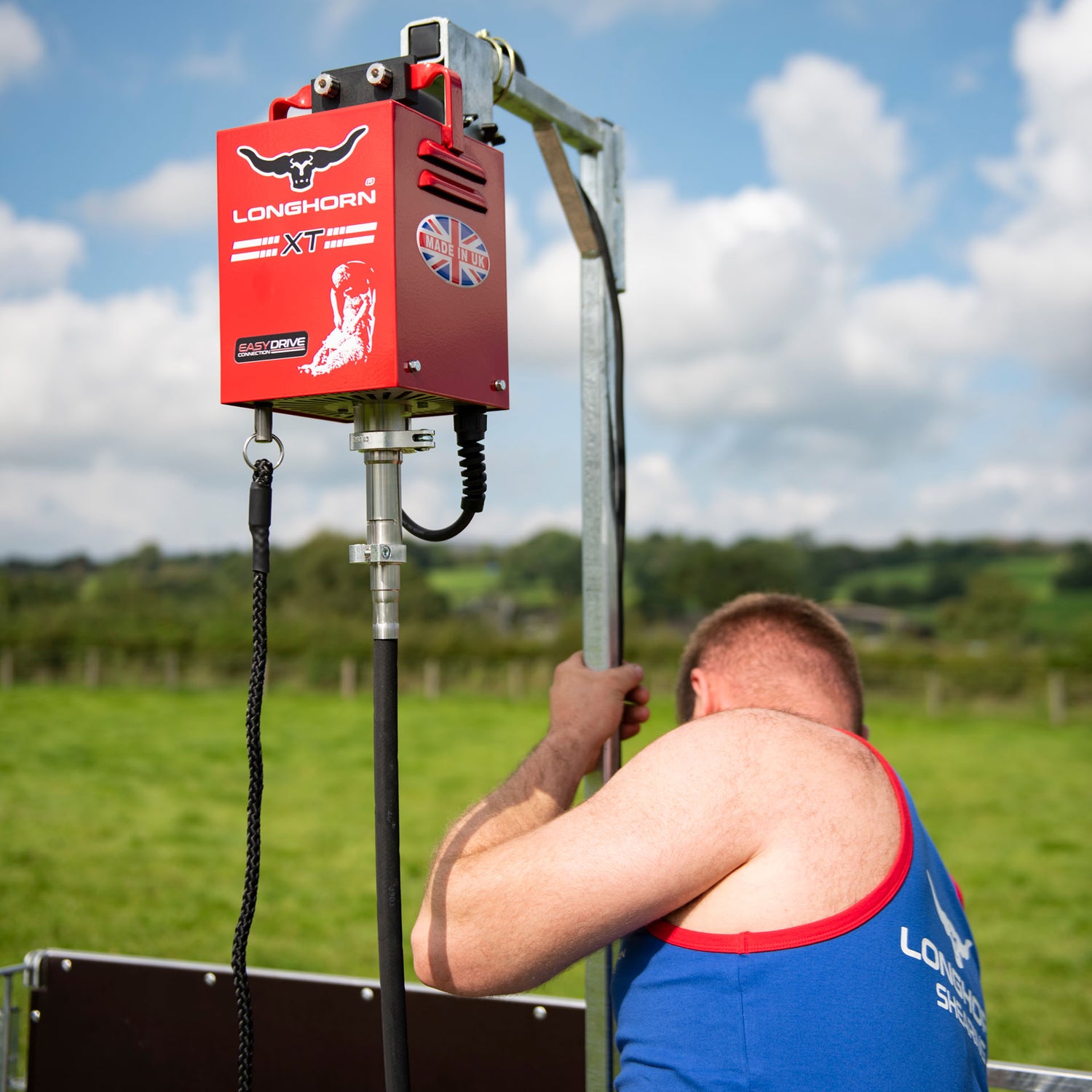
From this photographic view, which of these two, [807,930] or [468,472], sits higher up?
[468,472]

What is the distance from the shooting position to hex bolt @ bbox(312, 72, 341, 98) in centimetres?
123

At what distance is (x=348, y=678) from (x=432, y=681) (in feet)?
6.14

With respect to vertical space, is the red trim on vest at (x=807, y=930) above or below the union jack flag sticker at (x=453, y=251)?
below

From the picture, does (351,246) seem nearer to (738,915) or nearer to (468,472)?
(468,472)

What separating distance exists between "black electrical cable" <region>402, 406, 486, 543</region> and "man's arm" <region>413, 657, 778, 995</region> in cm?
38

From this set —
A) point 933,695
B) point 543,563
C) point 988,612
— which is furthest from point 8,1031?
point 543,563

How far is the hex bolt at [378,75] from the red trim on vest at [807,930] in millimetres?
1060

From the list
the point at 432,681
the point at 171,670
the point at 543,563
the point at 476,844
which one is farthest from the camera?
the point at 543,563

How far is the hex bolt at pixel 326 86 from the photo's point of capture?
4.03 feet

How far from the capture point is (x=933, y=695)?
833 inches

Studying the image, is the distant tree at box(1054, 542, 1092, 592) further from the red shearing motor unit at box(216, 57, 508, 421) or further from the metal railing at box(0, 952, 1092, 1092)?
the red shearing motor unit at box(216, 57, 508, 421)

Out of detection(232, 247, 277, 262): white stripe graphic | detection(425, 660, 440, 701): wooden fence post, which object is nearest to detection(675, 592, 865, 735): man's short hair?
detection(232, 247, 277, 262): white stripe graphic

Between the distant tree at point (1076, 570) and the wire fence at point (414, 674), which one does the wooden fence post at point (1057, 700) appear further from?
the distant tree at point (1076, 570)

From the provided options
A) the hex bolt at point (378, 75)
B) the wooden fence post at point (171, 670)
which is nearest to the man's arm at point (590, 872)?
the hex bolt at point (378, 75)
